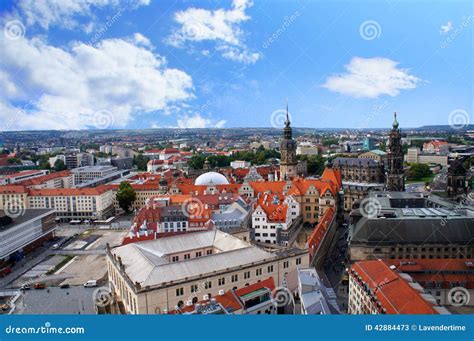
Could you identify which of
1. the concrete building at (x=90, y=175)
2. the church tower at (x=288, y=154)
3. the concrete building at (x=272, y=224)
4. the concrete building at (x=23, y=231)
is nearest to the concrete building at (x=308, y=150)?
the concrete building at (x=90, y=175)

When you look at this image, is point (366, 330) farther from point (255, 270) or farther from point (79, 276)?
point (79, 276)

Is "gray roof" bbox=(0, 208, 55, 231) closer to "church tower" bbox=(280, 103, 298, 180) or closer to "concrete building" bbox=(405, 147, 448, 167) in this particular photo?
"church tower" bbox=(280, 103, 298, 180)

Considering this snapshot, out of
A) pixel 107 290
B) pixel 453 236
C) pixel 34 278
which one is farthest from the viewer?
pixel 34 278

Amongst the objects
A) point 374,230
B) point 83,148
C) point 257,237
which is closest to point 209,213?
point 257,237

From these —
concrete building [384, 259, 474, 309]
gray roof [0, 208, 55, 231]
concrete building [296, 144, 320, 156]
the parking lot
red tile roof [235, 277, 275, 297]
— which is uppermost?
concrete building [296, 144, 320, 156]

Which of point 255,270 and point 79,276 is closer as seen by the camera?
point 255,270

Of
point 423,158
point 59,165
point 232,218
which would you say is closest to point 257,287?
point 232,218

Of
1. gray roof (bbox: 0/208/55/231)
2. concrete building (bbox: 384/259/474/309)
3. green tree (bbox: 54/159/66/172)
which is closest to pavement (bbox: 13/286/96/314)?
gray roof (bbox: 0/208/55/231)
